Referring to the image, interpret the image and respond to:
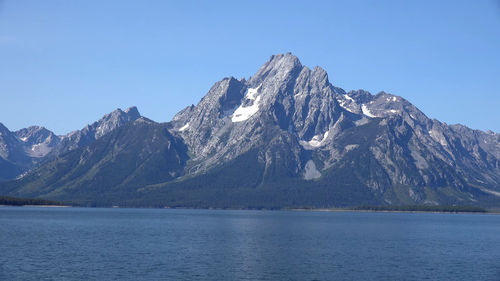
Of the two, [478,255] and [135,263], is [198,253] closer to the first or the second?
[135,263]

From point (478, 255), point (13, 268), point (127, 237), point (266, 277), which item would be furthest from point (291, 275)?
point (127, 237)

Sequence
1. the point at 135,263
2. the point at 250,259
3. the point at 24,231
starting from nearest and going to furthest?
the point at 135,263, the point at 250,259, the point at 24,231

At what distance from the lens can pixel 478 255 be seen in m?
142

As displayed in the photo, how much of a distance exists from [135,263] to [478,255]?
81.6 m

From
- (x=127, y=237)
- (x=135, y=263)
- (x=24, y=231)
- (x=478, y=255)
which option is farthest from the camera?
(x=24, y=231)

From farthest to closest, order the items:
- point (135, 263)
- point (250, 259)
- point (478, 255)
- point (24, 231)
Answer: point (24, 231)
point (478, 255)
point (250, 259)
point (135, 263)

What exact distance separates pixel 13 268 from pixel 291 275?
47563 mm

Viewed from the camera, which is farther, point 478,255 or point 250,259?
point 478,255

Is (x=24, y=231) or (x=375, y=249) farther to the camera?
(x=24, y=231)

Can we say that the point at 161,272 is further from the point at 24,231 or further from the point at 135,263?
the point at 24,231

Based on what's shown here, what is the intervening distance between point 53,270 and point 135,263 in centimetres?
1638

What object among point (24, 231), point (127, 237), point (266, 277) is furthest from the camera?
point (24, 231)

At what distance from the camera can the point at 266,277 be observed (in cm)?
10094

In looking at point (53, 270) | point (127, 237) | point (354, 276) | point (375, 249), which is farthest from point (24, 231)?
point (354, 276)
